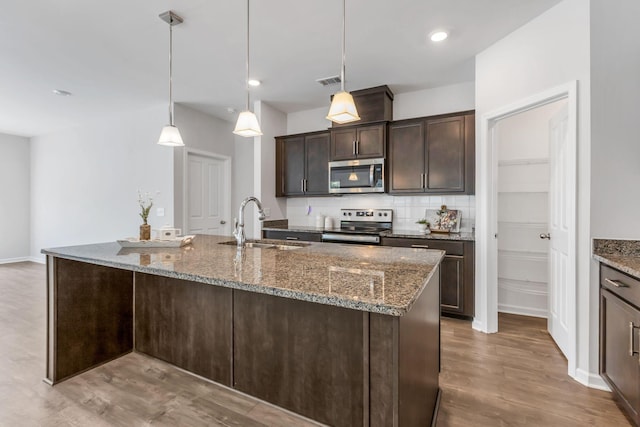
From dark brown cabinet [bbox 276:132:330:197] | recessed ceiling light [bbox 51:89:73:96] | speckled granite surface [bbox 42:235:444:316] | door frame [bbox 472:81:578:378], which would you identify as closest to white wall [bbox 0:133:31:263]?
recessed ceiling light [bbox 51:89:73:96]

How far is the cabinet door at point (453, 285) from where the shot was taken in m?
3.07

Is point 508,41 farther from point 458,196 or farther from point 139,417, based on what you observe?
point 139,417

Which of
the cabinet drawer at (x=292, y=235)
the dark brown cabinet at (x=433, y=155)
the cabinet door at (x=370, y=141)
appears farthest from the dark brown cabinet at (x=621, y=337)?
the cabinet drawer at (x=292, y=235)

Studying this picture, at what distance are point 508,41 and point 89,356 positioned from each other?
4170mm

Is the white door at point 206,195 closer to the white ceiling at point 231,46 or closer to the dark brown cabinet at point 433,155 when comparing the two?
the white ceiling at point 231,46

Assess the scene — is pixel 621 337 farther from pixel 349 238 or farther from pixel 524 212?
pixel 349 238

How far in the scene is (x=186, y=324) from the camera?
1.96 meters

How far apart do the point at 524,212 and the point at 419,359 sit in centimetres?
277

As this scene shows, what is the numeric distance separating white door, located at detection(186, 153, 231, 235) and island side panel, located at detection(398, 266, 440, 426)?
12.9 feet

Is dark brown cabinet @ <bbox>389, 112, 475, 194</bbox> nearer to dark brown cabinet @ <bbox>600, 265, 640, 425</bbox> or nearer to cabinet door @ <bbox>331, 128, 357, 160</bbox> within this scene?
cabinet door @ <bbox>331, 128, 357, 160</bbox>

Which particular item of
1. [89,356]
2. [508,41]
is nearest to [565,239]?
[508,41]

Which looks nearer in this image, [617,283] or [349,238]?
[617,283]

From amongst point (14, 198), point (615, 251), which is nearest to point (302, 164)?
point (615, 251)

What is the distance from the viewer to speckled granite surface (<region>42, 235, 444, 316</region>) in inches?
38.0
